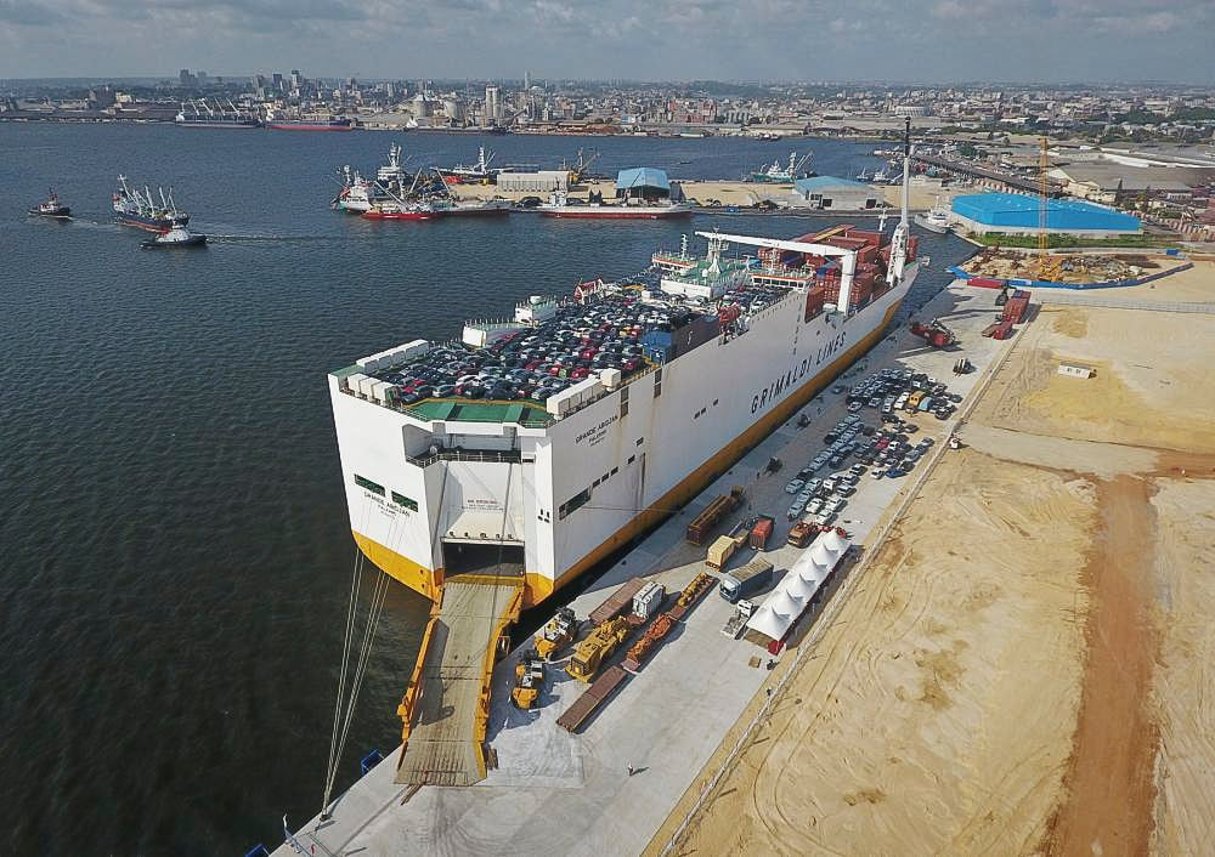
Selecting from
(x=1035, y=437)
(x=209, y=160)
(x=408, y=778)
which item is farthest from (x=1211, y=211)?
(x=209, y=160)

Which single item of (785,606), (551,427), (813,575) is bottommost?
(785,606)

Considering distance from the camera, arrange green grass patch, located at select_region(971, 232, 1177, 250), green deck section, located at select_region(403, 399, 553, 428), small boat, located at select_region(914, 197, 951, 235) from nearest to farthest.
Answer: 1. green deck section, located at select_region(403, 399, 553, 428)
2. green grass patch, located at select_region(971, 232, 1177, 250)
3. small boat, located at select_region(914, 197, 951, 235)

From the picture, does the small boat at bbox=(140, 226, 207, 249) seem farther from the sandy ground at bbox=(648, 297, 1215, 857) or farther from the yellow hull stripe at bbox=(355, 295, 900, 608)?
the sandy ground at bbox=(648, 297, 1215, 857)

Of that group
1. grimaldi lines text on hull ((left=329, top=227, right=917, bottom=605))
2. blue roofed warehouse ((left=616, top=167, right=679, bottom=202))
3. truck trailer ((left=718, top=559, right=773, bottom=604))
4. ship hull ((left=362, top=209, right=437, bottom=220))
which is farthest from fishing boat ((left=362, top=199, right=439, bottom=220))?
truck trailer ((left=718, top=559, right=773, bottom=604))

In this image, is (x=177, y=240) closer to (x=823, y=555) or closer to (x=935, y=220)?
(x=823, y=555)

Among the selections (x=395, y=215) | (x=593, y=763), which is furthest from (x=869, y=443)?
(x=395, y=215)

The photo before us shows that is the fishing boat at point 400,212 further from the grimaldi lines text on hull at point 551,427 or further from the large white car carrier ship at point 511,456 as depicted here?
the large white car carrier ship at point 511,456

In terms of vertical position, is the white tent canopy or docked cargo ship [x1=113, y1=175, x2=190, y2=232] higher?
docked cargo ship [x1=113, y1=175, x2=190, y2=232]
